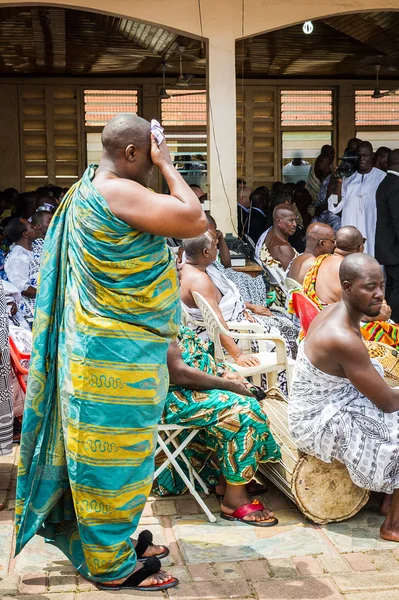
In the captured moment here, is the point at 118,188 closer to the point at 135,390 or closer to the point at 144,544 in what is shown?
the point at 135,390

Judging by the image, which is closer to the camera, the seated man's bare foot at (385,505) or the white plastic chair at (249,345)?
the seated man's bare foot at (385,505)

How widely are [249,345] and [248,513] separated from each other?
1870 mm

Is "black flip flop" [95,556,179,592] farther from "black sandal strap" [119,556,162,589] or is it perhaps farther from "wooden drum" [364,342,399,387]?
"wooden drum" [364,342,399,387]

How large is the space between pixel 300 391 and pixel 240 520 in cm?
69

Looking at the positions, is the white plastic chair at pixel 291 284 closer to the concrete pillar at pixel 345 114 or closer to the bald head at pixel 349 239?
the bald head at pixel 349 239

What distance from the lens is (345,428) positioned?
3.85m

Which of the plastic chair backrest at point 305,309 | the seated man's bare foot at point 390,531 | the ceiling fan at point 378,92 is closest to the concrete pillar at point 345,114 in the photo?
the ceiling fan at point 378,92

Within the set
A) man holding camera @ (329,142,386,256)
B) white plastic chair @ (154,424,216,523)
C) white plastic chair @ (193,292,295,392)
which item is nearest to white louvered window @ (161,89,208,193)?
man holding camera @ (329,142,386,256)

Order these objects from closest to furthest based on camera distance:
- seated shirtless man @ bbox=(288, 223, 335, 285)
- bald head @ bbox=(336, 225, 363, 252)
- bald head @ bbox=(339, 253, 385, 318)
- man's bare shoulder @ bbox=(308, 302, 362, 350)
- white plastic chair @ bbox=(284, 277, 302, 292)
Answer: man's bare shoulder @ bbox=(308, 302, 362, 350) → bald head @ bbox=(339, 253, 385, 318) → bald head @ bbox=(336, 225, 363, 252) → seated shirtless man @ bbox=(288, 223, 335, 285) → white plastic chair @ bbox=(284, 277, 302, 292)

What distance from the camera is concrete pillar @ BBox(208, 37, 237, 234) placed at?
26.7 ft

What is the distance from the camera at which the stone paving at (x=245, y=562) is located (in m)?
3.30

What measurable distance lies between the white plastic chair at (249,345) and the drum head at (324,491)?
3.51ft

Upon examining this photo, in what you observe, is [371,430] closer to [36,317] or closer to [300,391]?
[300,391]

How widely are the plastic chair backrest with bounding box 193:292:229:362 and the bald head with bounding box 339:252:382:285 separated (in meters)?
1.42
